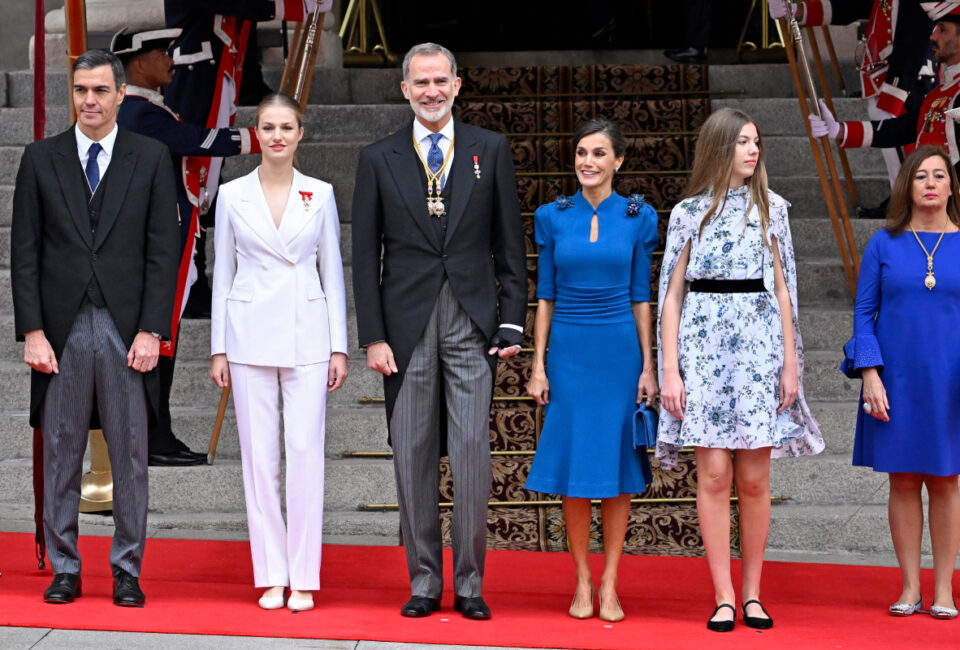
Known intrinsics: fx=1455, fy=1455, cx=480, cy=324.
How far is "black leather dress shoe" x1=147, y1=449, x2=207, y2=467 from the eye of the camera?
5.69 m

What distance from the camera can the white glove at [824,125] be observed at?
6129 mm

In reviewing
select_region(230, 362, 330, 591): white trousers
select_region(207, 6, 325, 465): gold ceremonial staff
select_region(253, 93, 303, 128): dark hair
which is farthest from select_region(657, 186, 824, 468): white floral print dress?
select_region(207, 6, 325, 465): gold ceremonial staff

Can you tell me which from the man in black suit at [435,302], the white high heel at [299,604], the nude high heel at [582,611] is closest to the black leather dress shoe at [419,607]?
the man in black suit at [435,302]

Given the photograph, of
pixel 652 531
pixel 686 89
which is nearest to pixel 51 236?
pixel 652 531

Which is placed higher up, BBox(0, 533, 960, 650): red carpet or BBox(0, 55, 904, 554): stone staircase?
BBox(0, 55, 904, 554): stone staircase

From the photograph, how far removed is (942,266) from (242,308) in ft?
6.94

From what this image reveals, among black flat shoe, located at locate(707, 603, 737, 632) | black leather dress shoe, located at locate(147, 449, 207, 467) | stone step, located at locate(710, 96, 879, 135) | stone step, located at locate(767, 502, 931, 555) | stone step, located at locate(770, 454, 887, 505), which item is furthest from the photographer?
stone step, located at locate(710, 96, 879, 135)

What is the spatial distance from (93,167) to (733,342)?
1977 mm

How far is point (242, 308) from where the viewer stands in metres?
4.35

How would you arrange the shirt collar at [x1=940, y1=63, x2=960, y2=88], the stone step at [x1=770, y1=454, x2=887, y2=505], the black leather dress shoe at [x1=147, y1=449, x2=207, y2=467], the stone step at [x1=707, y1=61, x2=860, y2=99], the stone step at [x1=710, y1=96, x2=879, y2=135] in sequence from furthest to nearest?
the stone step at [x1=707, y1=61, x2=860, y2=99]
the stone step at [x1=710, y1=96, x2=879, y2=135]
the black leather dress shoe at [x1=147, y1=449, x2=207, y2=467]
the stone step at [x1=770, y1=454, x2=887, y2=505]
the shirt collar at [x1=940, y1=63, x2=960, y2=88]

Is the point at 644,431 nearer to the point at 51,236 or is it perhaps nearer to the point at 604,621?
the point at 604,621

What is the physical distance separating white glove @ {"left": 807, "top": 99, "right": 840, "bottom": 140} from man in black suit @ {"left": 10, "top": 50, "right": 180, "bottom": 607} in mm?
3017

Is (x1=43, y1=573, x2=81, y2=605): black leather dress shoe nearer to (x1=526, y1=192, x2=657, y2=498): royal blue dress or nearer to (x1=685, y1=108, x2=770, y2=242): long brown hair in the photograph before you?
(x1=526, y1=192, x2=657, y2=498): royal blue dress

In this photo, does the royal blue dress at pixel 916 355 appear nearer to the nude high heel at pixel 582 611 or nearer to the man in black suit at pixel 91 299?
the nude high heel at pixel 582 611
